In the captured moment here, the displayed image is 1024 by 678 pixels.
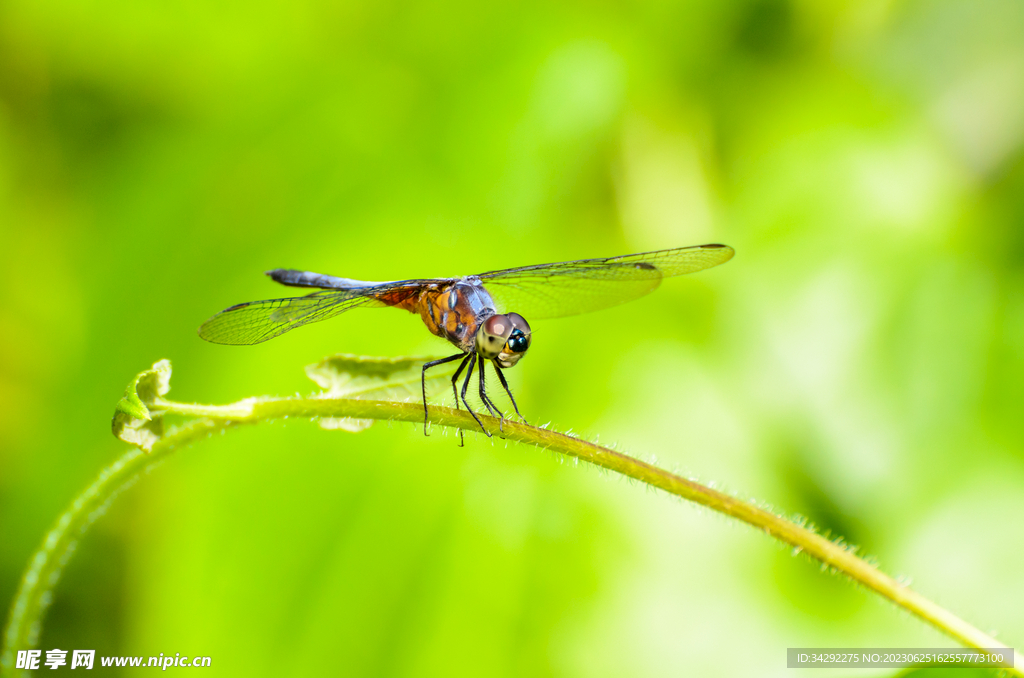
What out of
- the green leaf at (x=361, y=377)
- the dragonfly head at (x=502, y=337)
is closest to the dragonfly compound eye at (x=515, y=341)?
the dragonfly head at (x=502, y=337)

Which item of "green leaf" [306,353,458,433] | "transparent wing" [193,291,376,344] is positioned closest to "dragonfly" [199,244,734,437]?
"transparent wing" [193,291,376,344]

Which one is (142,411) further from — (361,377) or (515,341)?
(515,341)

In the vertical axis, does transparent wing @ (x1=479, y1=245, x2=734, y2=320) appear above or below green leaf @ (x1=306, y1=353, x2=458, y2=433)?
above

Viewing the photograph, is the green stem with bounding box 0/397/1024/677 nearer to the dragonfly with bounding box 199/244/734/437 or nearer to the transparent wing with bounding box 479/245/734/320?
the dragonfly with bounding box 199/244/734/437

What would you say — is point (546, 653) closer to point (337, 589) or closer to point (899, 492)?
point (337, 589)

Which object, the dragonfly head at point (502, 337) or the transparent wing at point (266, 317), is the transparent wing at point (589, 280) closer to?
the dragonfly head at point (502, 337)

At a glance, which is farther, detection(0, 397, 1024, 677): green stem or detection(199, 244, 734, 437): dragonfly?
detection(199, 244, 734, 437): dragonfly

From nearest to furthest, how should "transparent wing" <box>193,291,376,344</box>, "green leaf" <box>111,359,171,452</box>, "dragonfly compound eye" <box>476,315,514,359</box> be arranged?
1. "green leaf" <box>111,359,171,452</box>
2. "transparent wing" <box>193,291,376,344</box>
3. "dragonfly compound eye" <box>476,315,514,359</box>

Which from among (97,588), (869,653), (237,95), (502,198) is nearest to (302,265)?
(502,198)

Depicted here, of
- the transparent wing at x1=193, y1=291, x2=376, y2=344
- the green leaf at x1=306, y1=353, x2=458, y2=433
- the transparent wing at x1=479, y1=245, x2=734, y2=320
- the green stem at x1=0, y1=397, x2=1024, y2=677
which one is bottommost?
the green stem at x1=0, y1=397, x2=1024, y2=677
